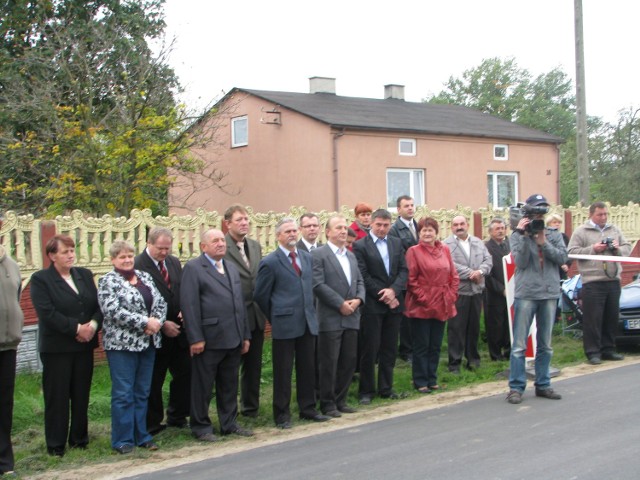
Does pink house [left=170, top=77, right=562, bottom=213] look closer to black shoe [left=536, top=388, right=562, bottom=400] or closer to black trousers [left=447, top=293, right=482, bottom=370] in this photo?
black trousers [left=447, top=293, right=482, bottom=370]

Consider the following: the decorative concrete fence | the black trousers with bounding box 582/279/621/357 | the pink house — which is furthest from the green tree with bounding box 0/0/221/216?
the black trousers with bounding box 582/279/621/357

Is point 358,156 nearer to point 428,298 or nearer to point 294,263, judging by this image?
point 428,298

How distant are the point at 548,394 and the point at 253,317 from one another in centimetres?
332

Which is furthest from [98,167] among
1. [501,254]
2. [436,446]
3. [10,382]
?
[436,446]

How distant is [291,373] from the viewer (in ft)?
27.2

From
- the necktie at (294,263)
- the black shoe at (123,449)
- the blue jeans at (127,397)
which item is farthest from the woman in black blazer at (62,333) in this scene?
the necktie at (294,263)

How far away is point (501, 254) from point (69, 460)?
683 cm

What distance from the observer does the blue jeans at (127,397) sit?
23.4ft

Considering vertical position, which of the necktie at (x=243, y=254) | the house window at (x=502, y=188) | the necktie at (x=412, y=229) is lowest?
the necktie at (x=243, y=254)

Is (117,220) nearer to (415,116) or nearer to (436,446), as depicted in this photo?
(436,446)

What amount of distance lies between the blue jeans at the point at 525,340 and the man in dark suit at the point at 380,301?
1.37 metres

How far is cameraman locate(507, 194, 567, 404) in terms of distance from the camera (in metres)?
8.62

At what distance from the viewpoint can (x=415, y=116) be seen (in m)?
25.8

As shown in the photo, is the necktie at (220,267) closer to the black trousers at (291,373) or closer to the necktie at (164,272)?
the necktie at (164,272)
